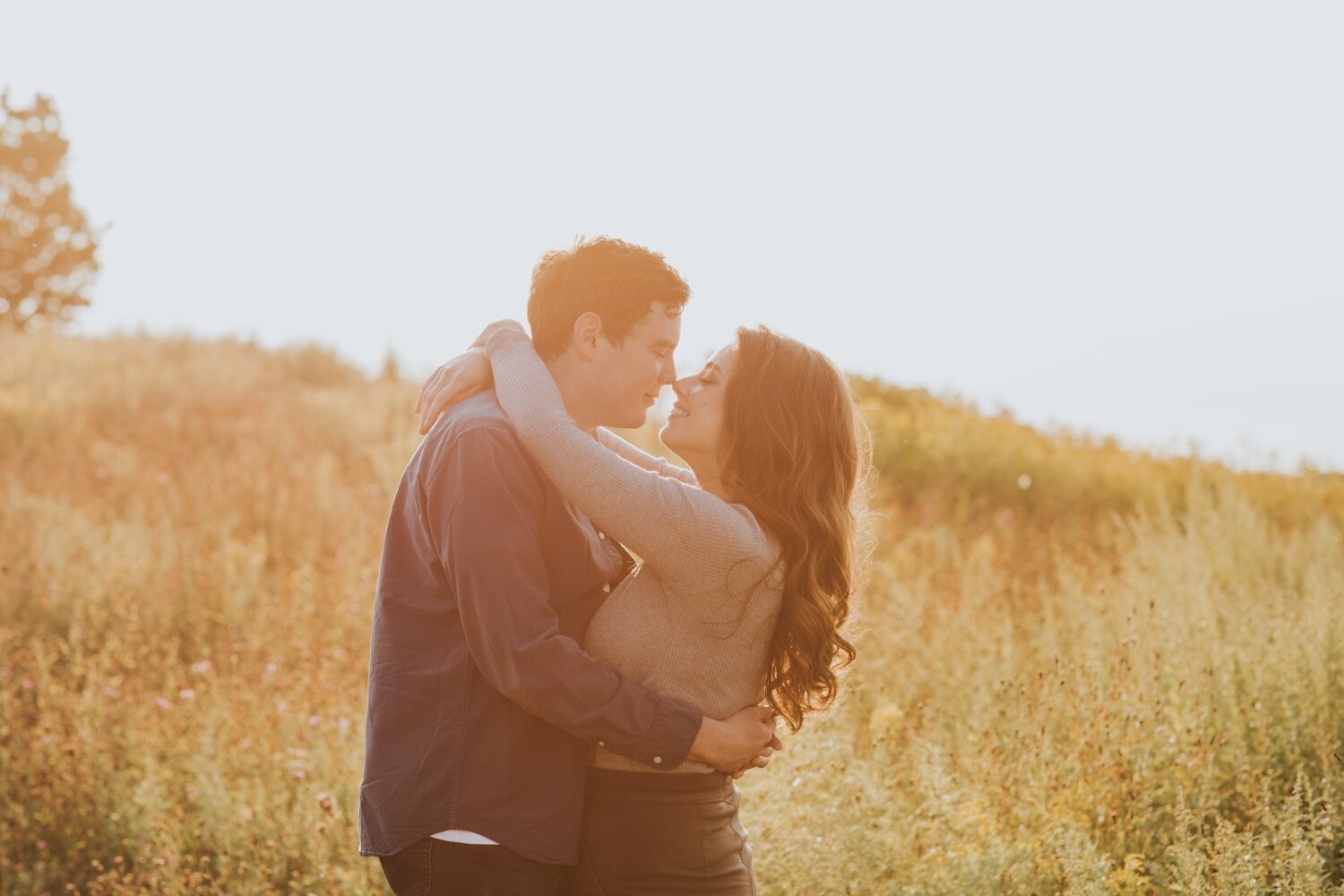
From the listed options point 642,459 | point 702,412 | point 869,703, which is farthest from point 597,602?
point 869,703

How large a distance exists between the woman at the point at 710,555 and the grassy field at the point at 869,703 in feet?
3.57

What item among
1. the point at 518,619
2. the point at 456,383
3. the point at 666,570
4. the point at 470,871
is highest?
the point at 456,383

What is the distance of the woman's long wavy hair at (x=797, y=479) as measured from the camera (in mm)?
2742

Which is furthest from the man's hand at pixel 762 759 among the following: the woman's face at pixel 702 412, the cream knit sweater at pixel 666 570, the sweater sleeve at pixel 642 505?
the woman's face at pixel 702 412

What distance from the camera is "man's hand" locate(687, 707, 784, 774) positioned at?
2609 mm

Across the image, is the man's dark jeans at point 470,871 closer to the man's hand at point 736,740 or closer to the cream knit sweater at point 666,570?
the cream knit sweater at point 666,570

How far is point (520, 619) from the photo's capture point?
2.45 metres

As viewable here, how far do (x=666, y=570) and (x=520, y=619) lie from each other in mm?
345

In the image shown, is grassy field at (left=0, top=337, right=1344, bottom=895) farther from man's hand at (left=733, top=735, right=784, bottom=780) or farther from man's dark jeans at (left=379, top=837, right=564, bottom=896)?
man's dark jeans at (left=379, top=837, right=564, bottom=896)

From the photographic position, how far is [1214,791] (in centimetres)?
376

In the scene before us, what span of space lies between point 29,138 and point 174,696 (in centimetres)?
2851

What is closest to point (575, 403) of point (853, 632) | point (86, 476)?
point (853, 632)

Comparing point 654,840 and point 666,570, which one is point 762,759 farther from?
point 666,570

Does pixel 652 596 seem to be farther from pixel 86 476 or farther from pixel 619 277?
pixel 86 476
